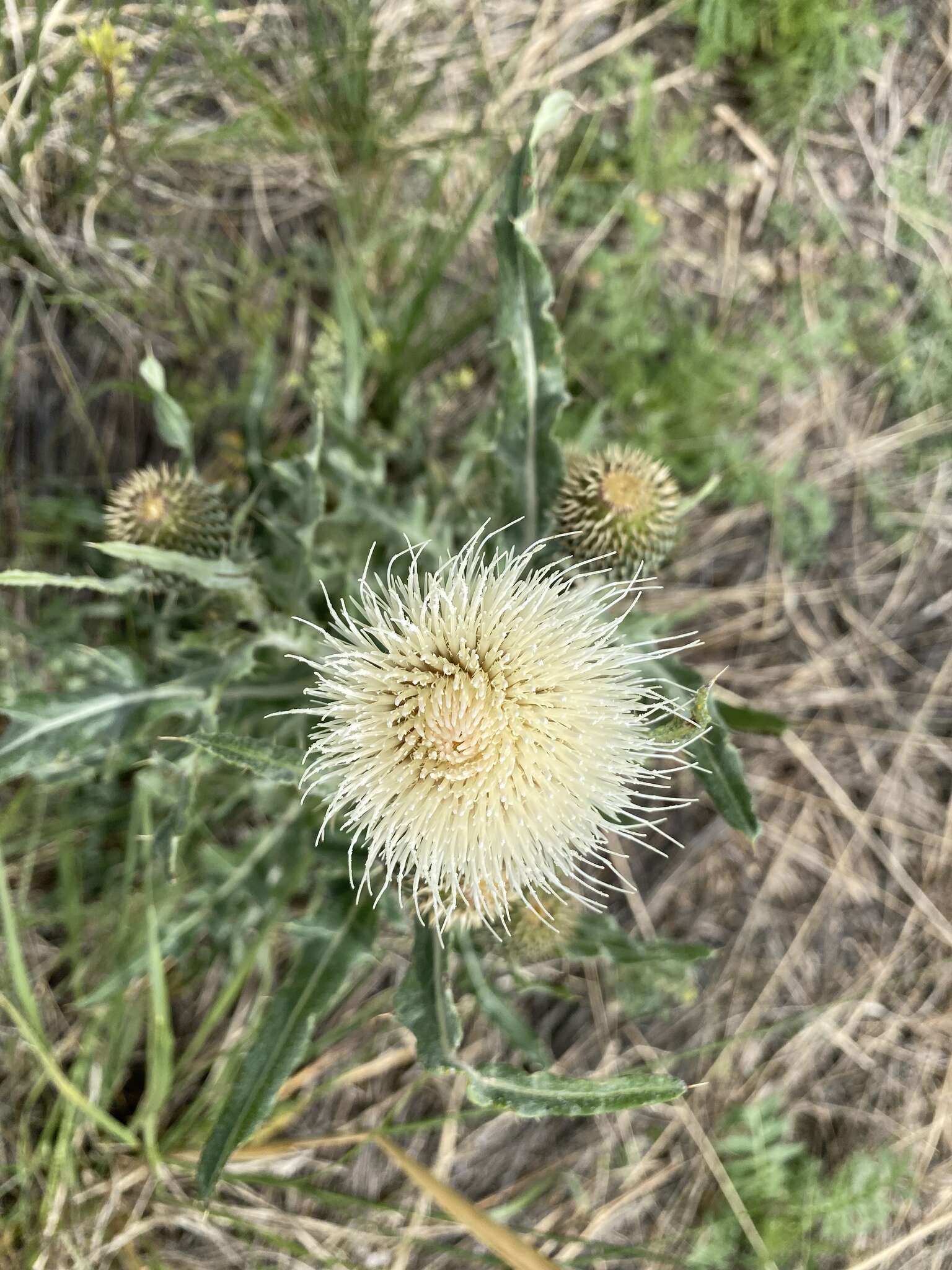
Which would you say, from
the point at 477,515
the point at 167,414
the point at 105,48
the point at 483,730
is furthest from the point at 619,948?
the point at 105,48

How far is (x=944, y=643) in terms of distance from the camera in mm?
4305

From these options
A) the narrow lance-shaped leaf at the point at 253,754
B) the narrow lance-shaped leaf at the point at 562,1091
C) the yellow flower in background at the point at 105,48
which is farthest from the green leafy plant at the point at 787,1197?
the yellow flower in background at the point at 105,48

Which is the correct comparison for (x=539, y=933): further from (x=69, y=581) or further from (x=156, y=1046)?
(x=69, y=581)

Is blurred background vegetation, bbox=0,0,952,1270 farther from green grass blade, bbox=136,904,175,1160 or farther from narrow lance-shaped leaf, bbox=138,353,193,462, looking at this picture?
narrow lance-shaped leaf, bbox=138,353,193,462

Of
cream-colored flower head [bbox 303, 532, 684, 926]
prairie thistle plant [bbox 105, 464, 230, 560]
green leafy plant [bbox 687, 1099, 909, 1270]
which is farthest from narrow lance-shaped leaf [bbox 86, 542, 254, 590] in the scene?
green leafy plant [bbox 687, 1099, 909, 1270]

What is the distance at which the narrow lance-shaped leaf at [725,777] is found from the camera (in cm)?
230

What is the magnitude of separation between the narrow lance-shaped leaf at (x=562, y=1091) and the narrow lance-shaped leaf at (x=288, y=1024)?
0.50 m

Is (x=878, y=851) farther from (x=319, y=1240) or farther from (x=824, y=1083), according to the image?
(x=319, y=1240)

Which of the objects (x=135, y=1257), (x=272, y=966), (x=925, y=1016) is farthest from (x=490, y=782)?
(x=925, y=1016)

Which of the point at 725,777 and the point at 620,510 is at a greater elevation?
the point at 620,510

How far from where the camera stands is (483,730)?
185cm

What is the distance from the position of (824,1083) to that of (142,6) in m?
5.63

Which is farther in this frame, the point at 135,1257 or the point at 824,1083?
the point at 824,1083

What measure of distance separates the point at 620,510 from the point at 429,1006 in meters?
1.50
